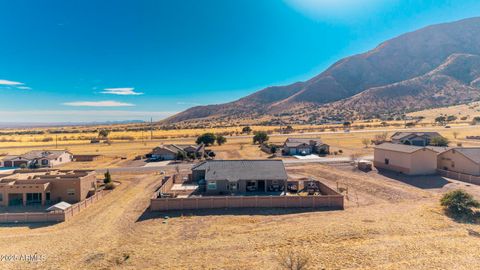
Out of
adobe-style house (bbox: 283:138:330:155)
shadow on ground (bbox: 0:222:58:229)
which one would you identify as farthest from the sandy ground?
adobe-style house (bbox: 283:138:330:155)

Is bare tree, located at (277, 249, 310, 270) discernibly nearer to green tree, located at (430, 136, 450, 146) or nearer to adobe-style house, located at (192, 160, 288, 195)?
adobe-style house, located at (192, 160, 288, 195)

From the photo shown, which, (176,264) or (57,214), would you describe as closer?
(176,264)

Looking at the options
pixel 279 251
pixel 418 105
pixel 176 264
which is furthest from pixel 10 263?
pixel 418 105

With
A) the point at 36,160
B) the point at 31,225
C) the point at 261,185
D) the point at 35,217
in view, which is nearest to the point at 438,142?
the point at 261,185

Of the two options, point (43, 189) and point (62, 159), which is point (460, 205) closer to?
point (43, 189)

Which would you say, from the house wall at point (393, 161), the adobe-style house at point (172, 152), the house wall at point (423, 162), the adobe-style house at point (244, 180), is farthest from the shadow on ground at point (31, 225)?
the house wall at point (423, 162)

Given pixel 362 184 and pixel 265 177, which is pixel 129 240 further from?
pixel 362 184
